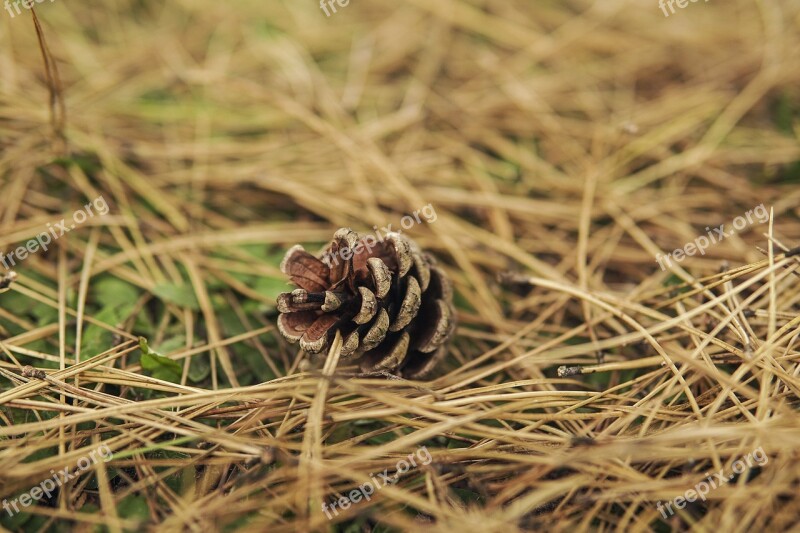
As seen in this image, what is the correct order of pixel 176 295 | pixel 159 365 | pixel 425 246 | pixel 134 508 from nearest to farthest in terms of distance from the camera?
pixel 134 508, pixel 159 365, pixel 176 295, pixel 425 246

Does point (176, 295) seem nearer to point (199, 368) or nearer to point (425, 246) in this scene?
point (199, 368)

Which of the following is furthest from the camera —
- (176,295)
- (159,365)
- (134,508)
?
(176,295)

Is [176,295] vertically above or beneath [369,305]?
above

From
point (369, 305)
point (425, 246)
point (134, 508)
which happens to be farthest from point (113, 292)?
point (425, 246)

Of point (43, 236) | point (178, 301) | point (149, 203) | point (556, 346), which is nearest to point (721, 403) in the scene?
point (556, 346)

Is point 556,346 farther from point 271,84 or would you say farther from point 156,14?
point 156,14

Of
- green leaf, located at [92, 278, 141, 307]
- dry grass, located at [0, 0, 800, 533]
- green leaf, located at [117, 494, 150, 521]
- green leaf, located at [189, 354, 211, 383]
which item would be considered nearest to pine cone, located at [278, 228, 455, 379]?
dry grass, located at [0, 0, 800, 533]

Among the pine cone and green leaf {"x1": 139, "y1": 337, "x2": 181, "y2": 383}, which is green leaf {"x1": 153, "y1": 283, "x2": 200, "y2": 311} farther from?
the pine cone
